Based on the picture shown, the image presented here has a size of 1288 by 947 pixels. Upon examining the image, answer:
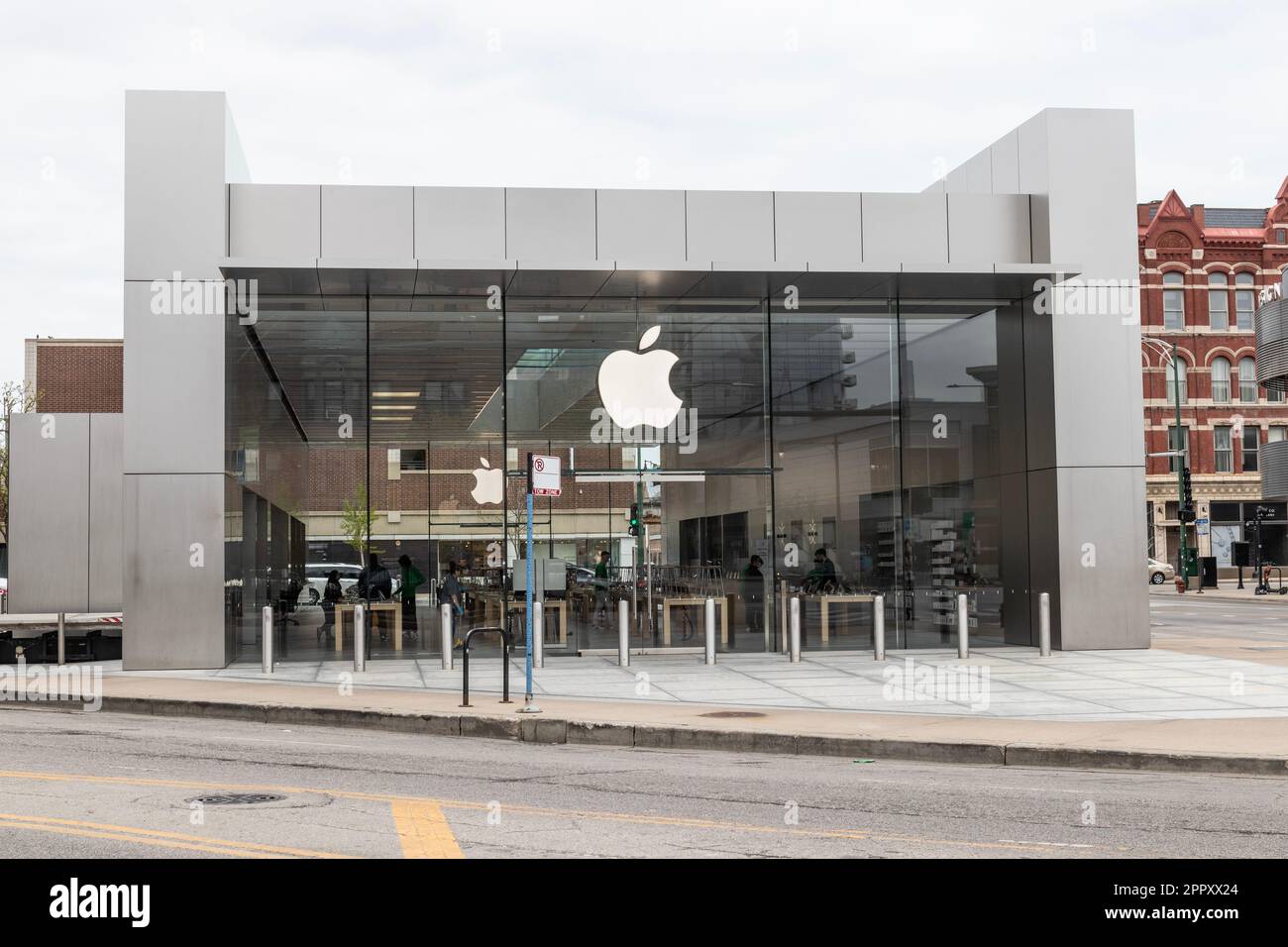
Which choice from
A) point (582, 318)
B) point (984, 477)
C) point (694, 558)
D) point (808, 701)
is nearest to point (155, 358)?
point (582, 318)

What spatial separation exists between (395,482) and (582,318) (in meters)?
4.00

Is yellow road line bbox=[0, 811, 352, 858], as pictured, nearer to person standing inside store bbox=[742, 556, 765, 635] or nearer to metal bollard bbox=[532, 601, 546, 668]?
metal bollard bbox=[532, 601, 546, 668]

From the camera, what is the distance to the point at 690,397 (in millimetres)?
22391

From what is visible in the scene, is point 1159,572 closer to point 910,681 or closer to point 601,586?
point 601,586

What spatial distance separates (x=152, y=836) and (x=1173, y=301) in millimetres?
65849

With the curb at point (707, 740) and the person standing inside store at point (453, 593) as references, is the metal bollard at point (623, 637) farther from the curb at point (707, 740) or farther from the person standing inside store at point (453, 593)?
the curb at point (707, 740)

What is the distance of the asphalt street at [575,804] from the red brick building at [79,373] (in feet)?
127

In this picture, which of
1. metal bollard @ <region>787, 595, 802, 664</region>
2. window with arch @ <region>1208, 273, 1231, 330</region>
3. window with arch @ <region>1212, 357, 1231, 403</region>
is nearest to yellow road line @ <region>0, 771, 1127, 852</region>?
metal bollard @ <region>787, 595, 802, 664</region>

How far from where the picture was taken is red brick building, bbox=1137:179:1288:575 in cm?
6600

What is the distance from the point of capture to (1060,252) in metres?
21.8

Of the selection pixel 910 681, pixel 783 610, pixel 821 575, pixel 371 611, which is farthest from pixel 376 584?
pixel 910 681

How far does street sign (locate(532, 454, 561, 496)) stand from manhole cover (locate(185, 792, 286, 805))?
566cm

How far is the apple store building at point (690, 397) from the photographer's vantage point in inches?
814

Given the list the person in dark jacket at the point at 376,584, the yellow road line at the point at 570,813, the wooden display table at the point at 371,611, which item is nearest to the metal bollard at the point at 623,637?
the wooden display table at the point at 371,611
